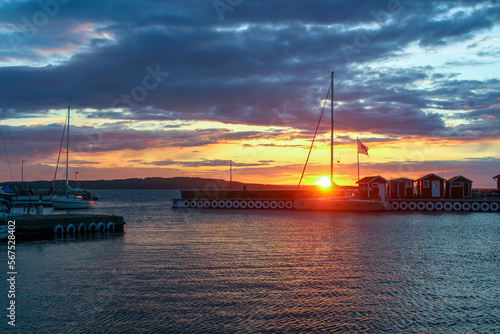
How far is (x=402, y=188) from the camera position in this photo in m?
76.5

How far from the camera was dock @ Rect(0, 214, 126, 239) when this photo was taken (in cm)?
3330

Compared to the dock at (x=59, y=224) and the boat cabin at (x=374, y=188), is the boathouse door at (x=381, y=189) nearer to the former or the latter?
the boat cabin at (x=374, y=188)

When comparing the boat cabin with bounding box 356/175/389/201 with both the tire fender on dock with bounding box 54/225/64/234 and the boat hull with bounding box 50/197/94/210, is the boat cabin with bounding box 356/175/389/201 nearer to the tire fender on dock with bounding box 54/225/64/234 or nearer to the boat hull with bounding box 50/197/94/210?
the tire fender on dock with bounding box 54/225/64/234

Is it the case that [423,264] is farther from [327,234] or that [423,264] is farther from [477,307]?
[327,234]

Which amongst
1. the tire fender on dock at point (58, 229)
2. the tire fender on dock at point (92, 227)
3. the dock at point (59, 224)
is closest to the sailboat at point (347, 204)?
the dock at point (59, 224)

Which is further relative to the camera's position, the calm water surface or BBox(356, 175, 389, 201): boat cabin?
BBox(356, 175, 389, 201): boat cabin

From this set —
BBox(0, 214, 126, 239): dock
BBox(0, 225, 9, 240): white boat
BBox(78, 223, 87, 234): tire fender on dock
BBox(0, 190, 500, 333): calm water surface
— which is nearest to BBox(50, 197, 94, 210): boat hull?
BBox(0, 214, 126, 239): dock

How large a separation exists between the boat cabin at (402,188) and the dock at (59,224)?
54129 millimetres

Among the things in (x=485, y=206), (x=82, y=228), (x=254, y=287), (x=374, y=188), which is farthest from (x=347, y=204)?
(x=254, y=287)

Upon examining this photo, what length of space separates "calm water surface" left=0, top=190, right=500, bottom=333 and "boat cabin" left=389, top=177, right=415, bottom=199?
45.9 meters

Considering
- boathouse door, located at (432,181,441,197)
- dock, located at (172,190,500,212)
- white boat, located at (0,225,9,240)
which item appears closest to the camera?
white boat, located at (0,225,9,240)

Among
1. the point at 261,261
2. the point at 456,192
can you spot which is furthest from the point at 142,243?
the point at 456,192

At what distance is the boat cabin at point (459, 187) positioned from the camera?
244 ft

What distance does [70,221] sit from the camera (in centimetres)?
3731
